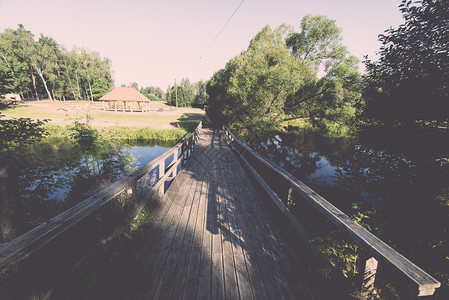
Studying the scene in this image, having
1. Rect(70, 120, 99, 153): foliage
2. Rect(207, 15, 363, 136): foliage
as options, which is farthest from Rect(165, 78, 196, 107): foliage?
Rect(70, 120, 99, 153): foliage

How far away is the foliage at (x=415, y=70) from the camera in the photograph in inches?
135

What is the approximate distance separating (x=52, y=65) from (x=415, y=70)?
6476 centimetres

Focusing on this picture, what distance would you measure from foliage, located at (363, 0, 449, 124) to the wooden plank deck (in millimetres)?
4000

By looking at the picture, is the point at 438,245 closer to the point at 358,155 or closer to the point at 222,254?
the point at 358,155

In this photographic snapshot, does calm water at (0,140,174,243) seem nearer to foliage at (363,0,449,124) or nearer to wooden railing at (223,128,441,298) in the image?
wooden railing at (223,128,441,298)

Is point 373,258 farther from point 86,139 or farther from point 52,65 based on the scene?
point 52,65

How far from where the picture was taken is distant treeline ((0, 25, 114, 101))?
39.4 m

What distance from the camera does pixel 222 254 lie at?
272 centimetres

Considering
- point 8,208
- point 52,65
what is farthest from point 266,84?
point 52,65

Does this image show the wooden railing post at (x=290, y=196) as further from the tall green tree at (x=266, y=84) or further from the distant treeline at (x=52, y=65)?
the distant treeline at (x=52, y=65)

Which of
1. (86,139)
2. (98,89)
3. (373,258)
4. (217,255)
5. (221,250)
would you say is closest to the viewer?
(373,258)

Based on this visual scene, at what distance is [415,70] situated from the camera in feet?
12.5

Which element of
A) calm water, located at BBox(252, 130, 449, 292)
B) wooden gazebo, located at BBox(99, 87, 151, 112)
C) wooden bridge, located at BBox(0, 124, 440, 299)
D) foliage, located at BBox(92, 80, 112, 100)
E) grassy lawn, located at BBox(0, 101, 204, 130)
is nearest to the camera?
wooden bridge, located at BBox(0, 124, 440, 299)

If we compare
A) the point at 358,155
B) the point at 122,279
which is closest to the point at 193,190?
the point at 122,279
